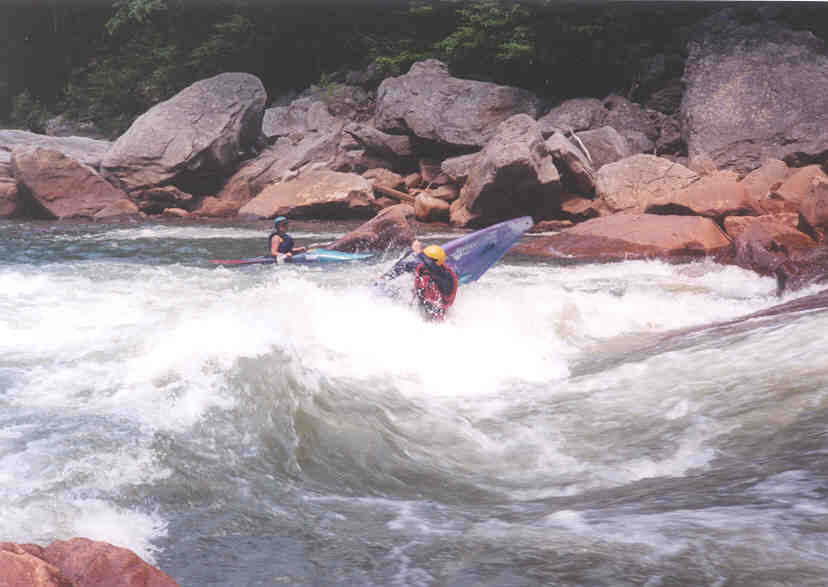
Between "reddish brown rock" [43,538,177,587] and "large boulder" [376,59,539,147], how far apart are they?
1237cm

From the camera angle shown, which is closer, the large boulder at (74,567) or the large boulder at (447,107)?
the large boulder at (74,567)

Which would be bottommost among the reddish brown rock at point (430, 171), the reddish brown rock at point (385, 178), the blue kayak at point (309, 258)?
the blue kayak at point (309, 258)

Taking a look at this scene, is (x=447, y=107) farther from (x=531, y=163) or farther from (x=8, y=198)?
(x=8, y=198)

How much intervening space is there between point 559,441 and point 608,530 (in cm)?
120

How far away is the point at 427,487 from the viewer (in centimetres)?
298

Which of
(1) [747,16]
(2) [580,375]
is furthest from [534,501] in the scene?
(1) [747,16]

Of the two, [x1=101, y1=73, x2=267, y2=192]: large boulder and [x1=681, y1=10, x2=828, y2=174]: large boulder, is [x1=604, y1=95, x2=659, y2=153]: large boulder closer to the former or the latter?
[x1=681, y1=10, x2=828, y2=174]: large boulder

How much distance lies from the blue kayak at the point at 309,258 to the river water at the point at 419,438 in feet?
5.17

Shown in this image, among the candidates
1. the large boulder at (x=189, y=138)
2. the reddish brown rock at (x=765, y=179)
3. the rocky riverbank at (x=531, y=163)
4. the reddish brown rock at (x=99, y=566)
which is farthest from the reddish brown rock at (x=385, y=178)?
the reddish brown rock at (x=99, y=566)

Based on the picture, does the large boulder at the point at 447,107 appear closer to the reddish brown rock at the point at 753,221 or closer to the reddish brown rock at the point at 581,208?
the reddish brown rock at the point at 581,208

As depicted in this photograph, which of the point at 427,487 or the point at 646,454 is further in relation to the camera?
the point at 646,454

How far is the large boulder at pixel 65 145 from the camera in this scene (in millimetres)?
14453

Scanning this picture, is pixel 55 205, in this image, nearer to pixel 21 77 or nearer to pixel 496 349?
pixel 496 349

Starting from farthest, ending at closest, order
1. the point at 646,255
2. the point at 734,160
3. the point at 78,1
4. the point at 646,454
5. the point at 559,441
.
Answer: the point at 78,1 → the point at 734,160 → the point at 646,255 → the point at 559,441 → the point at 646,454
